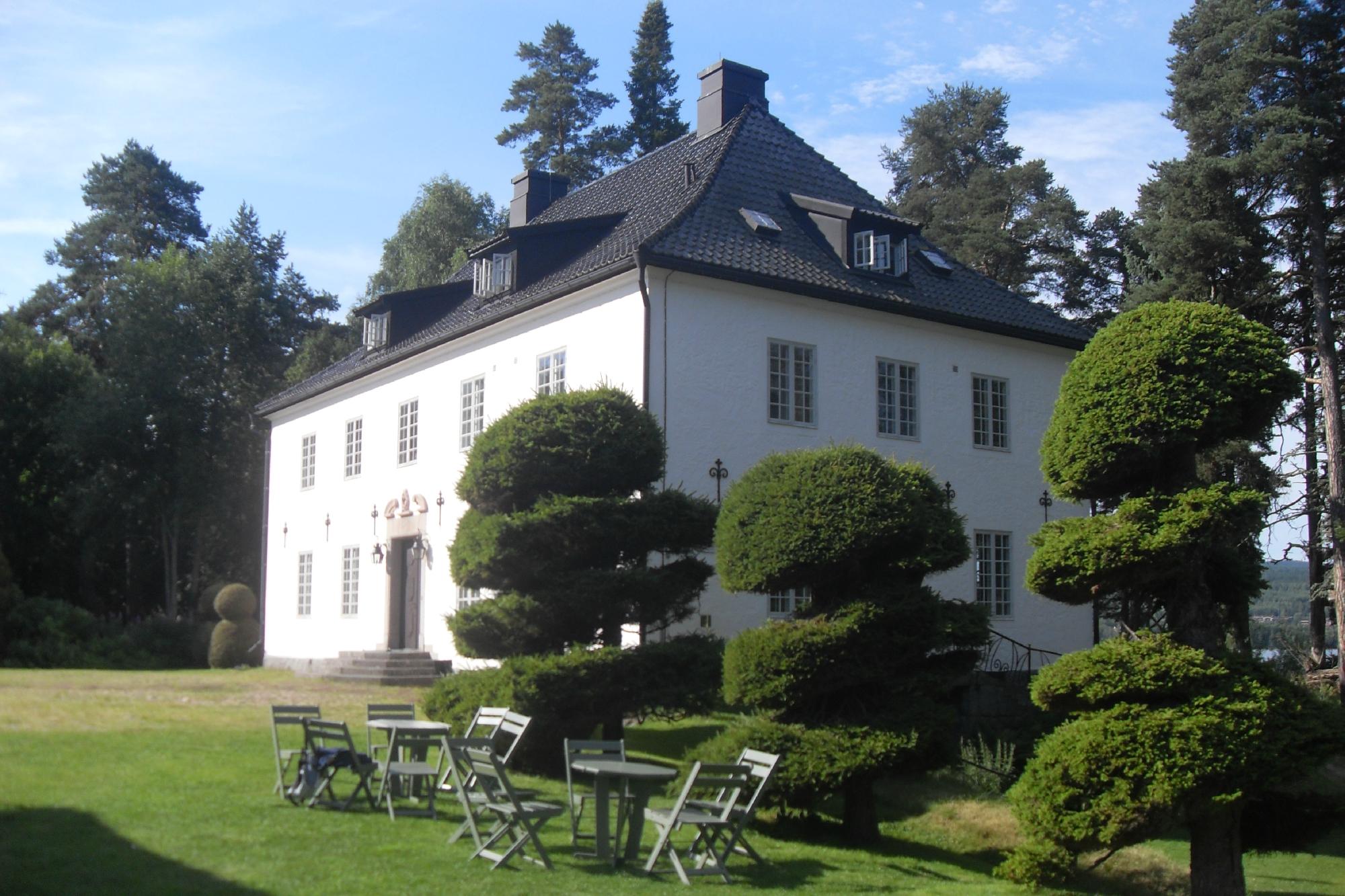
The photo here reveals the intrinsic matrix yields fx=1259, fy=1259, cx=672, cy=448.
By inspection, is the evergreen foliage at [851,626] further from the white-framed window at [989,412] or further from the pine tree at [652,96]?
the pine tree at [652,96]

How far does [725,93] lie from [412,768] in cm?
1859

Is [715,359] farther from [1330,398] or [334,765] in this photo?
[1330,398]

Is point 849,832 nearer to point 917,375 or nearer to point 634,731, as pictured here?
point 634,731

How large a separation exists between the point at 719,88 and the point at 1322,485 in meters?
15.5

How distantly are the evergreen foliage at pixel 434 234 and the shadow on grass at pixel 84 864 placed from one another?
1456 inches

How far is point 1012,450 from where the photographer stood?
23.9m

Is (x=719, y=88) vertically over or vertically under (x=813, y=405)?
over

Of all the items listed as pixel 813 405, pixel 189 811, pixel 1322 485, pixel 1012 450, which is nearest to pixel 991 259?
pixel 1322 485

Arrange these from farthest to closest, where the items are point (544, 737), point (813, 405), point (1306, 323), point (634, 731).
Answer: point (1306, 323)
point (813, 405)
point (634, 731)
point (544, 737)

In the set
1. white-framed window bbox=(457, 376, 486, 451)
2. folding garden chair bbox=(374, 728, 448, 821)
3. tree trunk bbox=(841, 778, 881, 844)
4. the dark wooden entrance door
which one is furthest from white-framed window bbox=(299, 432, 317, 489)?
tree trunk bbox=(841, 778, 881, 844)

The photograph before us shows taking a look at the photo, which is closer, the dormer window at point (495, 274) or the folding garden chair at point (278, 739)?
the folding garden chair at point (278, 739)

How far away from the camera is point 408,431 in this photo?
86.6 feet

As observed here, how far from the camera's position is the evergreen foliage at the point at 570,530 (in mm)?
14055

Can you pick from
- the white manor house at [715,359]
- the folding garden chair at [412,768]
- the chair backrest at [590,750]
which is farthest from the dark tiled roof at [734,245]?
the folding garden chair at [412,768]
